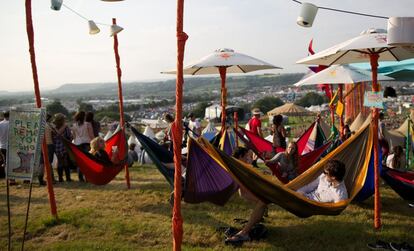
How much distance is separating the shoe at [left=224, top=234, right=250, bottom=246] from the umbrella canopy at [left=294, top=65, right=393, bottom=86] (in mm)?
3338

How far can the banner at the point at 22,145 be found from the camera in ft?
10.8

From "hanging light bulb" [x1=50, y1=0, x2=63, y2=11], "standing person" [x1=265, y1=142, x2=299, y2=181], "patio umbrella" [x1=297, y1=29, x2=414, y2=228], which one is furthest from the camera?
"standing person" [x1=265, y1=142, x2=299, y2=181]

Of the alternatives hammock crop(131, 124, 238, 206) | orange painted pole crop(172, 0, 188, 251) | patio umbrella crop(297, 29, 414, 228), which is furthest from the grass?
orange painted pole crop(172, 0, 188, 251)

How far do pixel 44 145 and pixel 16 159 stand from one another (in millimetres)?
849

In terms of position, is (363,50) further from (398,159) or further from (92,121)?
(92,121)

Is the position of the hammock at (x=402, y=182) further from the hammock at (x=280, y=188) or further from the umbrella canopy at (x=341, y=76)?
the umbrella canopy at (x=341, y=76)

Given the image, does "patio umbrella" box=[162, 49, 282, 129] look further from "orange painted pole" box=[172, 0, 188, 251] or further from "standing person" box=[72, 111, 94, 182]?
"orange painted pole" box=[172, 0, 188, 251]

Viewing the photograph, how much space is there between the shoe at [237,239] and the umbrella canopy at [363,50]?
1.99m

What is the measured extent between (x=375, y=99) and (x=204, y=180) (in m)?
1.96

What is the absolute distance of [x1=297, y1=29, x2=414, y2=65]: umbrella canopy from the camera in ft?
11.2

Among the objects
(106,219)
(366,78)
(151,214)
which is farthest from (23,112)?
(366,78)

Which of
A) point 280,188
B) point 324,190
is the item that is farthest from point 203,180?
point 324,190

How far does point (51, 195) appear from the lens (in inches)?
168

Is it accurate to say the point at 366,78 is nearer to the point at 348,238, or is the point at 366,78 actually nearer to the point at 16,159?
the point at 348,238
